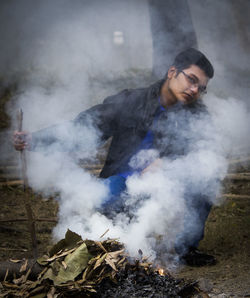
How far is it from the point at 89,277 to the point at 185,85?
89.0 inches

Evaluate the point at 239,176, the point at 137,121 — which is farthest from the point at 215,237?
the point at 137,121

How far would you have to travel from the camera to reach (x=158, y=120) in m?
3.52

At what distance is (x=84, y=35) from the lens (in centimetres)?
552

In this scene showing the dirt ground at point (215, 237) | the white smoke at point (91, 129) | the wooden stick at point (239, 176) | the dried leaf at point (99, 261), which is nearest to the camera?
the dried leaf at point (99, 261)

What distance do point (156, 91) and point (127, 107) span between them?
1.27ft

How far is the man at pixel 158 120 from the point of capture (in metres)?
3.36

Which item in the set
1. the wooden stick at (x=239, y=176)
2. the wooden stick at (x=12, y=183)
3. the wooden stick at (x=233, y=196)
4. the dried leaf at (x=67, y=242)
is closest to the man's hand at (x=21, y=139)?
the dried leaf at (x=67, y=242)

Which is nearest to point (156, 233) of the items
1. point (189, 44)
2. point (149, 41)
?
point (189, 44)

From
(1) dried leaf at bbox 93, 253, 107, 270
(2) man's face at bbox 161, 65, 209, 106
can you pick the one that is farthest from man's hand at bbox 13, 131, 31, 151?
(2) man's face at bbox 161, 65, 209, 106

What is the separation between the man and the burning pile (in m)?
1.15

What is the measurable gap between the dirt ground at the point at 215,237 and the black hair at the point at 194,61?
210cm

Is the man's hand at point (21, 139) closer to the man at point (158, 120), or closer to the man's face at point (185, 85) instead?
the man at point (158, 120)

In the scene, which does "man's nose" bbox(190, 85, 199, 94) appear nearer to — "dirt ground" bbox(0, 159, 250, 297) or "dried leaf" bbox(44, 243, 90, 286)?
"dirt ground" bbox(0, 159, 250, 297)

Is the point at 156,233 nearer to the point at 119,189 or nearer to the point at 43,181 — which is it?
the point at 119,189
